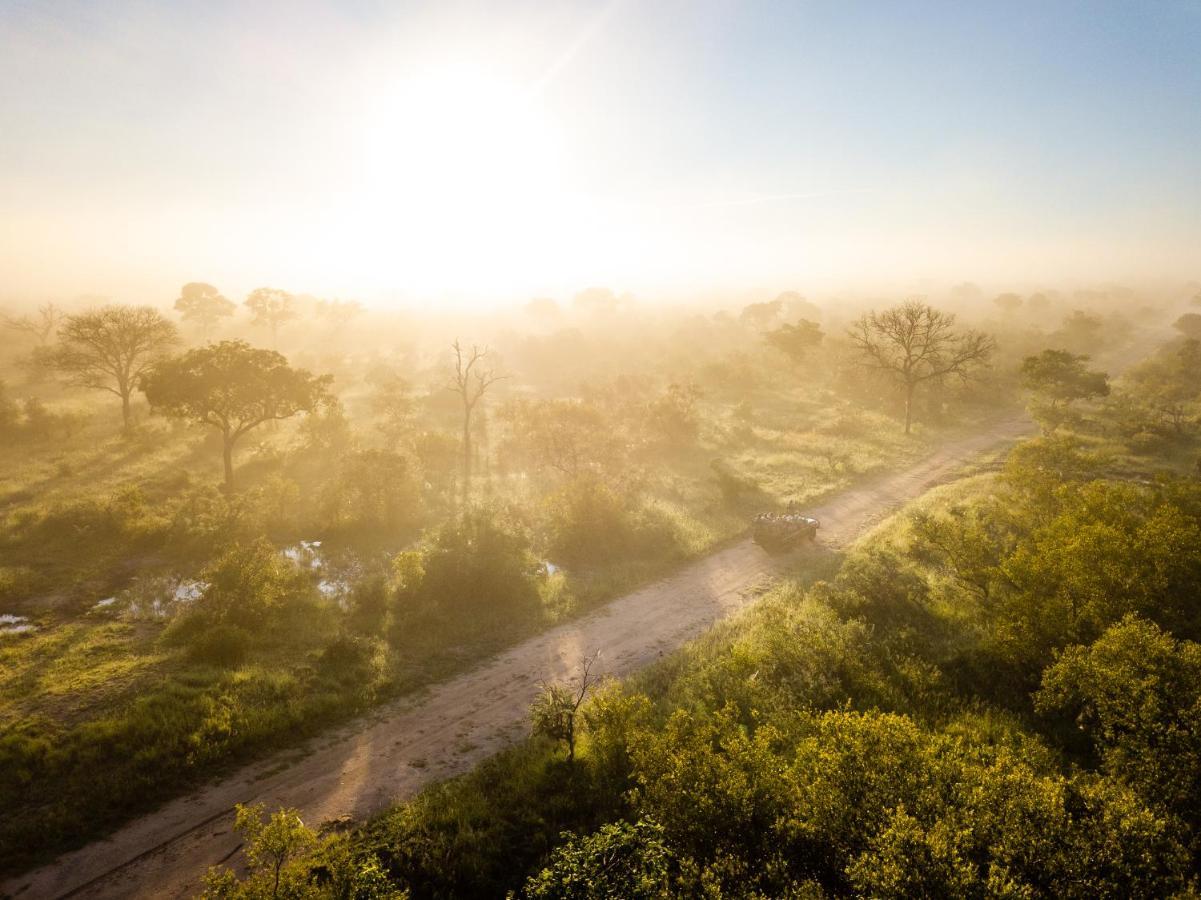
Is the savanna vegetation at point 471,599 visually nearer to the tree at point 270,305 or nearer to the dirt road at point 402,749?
the dirt road at point 402,749

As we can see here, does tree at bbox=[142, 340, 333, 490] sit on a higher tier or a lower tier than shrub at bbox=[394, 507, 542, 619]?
higher

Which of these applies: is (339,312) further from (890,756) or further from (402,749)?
(890,756)

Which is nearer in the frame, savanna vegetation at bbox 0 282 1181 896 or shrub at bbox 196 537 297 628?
savanna vegetation at bbox 0 282 1181 896

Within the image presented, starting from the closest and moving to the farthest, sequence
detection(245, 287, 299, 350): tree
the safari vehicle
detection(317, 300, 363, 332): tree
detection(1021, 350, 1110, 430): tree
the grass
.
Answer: the grass → the safari vehicle → detection(1021, 350, 1110, 430): tree → detection(245, 287, 299, 350): tree → detection(317, 300, 363, 332): tree

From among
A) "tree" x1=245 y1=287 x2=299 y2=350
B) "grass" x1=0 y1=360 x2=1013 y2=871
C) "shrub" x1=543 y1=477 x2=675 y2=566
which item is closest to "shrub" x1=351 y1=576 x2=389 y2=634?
"grass" x1=0 y1=360 x2=1013 y2=871

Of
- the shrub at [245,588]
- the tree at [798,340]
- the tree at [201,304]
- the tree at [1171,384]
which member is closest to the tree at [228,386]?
the shrub at [245,588]

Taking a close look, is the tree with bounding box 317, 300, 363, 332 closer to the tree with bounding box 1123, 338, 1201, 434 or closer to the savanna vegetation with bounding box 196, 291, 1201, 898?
the savanna vegetation with bounding box 196, 291, 1201, 898

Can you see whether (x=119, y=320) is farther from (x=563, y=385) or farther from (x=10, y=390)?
(x=563, y=385)

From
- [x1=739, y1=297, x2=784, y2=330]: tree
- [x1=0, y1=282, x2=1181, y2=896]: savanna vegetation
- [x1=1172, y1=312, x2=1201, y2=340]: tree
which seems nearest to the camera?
[x1=0, y1=282, x2=1181, y2=896]: savanna vegetation
